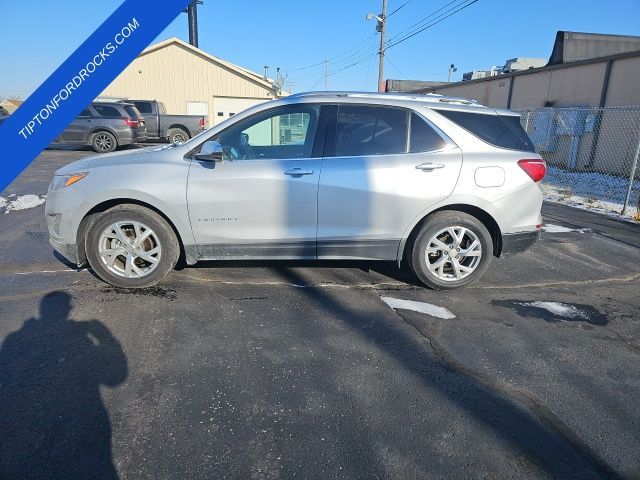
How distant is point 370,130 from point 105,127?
50.6 feet

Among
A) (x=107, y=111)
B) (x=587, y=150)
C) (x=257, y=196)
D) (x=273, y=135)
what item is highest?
(x=107, y=111)

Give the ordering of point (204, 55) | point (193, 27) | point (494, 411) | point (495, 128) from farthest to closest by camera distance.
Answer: point (193, 27) → point (204, 55) → point (495, 128) → point (494, 411)

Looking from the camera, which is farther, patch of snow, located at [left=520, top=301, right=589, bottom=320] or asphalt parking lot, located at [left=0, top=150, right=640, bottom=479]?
patch of snow, located at [left=520, top=301, right=589, bottom=320]

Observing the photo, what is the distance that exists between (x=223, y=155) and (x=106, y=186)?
1.10 metres

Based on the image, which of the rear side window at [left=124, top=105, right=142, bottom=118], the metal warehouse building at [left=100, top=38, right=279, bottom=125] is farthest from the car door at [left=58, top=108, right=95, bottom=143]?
the metal warehouse building at [left=100, top=38, right=279, bottom=125]

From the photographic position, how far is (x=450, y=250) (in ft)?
13.4

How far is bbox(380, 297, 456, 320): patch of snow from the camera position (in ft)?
12.0

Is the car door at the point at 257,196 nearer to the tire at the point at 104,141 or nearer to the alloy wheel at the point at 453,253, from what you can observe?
the alloy wheel at the point at 453,253

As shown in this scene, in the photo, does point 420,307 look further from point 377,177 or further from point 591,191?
point 591,191

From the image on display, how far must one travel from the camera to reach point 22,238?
219 inches

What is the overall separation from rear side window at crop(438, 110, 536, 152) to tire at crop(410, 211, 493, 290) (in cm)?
81

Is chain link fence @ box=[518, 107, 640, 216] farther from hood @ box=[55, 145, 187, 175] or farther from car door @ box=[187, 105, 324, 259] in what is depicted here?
hood @ box=[55, 145, 187, 175]

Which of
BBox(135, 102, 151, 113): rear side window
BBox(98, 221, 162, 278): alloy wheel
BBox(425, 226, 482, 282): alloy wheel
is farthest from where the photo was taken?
BBox(135, 102, 151, 113): rear side window

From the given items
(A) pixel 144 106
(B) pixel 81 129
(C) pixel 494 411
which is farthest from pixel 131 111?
(C) pixel 494 411
